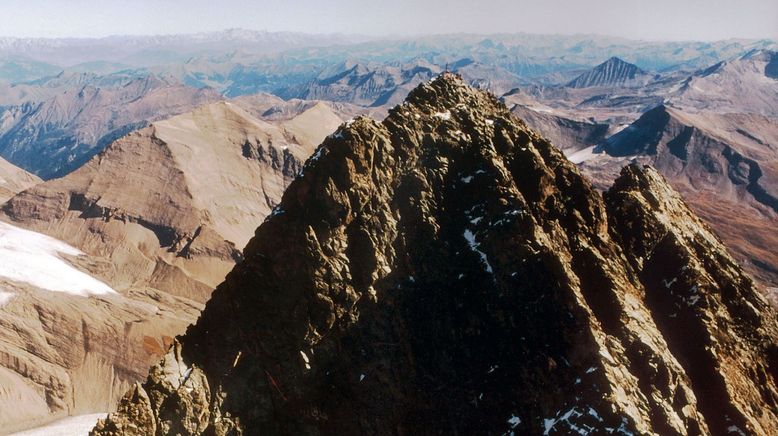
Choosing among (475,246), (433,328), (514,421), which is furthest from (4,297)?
(514,421)

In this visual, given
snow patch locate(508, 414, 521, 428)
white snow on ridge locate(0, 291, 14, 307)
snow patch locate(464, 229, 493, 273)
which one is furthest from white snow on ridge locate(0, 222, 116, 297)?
snow patch locate(508, 414, 521, 428)

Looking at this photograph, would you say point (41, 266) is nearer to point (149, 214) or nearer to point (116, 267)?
point (116, 267)

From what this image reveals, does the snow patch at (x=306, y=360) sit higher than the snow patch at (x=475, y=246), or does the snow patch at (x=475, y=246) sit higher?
the snow patch at (x=475, y=246)

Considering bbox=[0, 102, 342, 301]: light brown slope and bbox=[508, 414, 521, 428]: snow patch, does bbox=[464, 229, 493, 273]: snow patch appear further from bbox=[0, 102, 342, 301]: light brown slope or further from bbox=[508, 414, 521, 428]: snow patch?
bbox=[0, 102, 342, 301]: light brown slope

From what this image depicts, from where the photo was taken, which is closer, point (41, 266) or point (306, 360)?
point (306, 360)


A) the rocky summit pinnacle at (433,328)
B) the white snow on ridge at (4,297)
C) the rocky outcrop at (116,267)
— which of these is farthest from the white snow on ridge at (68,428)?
the rocky summit pinnacle at (433,328)

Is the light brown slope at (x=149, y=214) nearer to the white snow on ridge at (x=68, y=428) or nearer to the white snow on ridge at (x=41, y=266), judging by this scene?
the white snow on ridge at (x=41, y=266)
